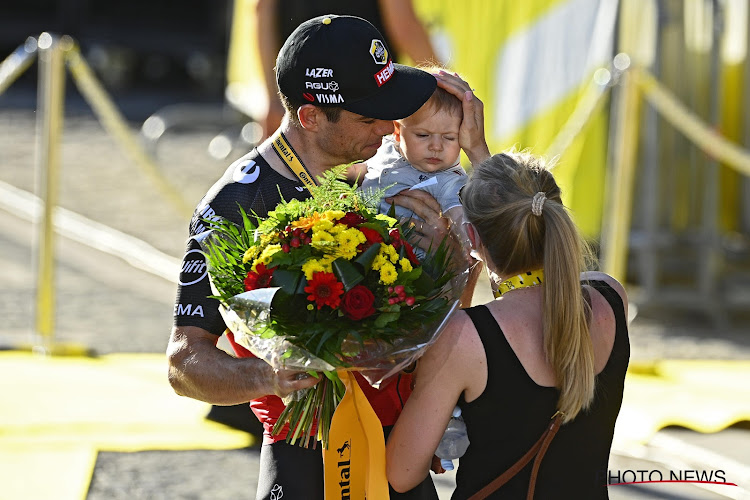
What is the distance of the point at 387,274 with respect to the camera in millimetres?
2369

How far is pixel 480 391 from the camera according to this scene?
8.09 ft

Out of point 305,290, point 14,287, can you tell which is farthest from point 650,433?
point 14,287

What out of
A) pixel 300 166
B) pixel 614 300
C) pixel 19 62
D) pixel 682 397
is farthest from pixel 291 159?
pixel 19 62

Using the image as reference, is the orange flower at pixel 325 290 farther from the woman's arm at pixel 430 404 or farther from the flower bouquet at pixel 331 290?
the woman's arm at pixel 430 404

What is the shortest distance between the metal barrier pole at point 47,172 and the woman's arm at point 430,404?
410 centimetres

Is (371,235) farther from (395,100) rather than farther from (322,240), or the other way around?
(395,100)

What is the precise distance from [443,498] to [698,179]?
385 centimetres

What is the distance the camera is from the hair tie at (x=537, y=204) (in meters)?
2.50

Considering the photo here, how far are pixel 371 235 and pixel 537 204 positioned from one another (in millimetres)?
392

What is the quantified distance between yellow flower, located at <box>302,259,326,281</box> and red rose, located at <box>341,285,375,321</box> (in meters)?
0.08

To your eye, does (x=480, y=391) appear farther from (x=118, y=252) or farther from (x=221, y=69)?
(x=221, y=69)

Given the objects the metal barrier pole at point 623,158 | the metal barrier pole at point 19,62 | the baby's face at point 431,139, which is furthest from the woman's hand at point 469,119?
the metal barrier pole at point 19,62

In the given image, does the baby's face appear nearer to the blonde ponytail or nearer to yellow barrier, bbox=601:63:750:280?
the blonde ponytail

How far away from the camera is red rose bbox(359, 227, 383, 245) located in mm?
2422
